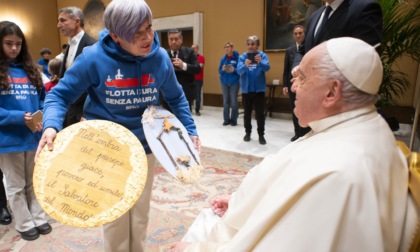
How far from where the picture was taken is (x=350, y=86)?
842 mm

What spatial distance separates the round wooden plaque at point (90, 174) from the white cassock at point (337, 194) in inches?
19.6

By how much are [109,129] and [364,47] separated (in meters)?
1.05

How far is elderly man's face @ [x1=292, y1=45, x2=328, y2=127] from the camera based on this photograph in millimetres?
890

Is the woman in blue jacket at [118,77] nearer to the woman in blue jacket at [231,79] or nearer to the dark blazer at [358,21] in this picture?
the dark blazer at [358,21]

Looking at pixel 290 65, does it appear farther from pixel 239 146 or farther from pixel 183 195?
pixel 183 195

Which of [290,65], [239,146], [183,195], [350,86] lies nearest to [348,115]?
[350,86]

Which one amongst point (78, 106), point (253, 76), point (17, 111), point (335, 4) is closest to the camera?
point (335, 4)

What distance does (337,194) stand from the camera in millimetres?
735

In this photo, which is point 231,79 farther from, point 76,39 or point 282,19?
point 76,39

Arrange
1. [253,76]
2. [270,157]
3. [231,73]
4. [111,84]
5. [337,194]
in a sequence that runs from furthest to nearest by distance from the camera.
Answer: [231,73] → [253,76] → [111,84] → [270,157] → [337,194]

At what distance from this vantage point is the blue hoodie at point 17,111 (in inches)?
83.9

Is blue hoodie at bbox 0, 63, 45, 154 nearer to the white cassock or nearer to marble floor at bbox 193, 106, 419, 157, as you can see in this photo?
the white cassock

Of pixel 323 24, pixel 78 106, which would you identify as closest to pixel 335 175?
pixel 323 24

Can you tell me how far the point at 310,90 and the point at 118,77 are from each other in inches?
37.1
